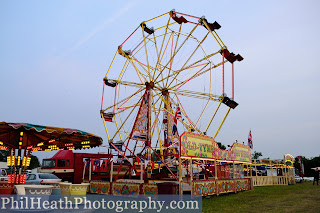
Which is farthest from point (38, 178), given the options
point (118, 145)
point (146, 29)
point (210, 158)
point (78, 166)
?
point (146, 29)

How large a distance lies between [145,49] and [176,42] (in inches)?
109

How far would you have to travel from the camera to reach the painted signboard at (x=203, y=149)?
46.0 feet

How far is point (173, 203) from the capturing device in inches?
502

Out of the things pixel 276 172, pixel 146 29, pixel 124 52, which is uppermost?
pixel 146 29

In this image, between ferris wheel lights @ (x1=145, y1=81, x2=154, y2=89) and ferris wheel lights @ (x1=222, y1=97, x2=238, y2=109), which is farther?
ferris wheel lights @ (x1=145, y1=81, x2=154, y2=89)

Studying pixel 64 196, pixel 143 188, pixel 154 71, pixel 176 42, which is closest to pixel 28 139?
pixel 64 196

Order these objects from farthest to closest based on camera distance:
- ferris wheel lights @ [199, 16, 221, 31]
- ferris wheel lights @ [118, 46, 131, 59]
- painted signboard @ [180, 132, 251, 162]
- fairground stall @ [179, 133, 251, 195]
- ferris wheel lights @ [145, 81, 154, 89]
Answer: ferris wheel lights @ [118, 46, 131, 59]
ferris wheel lights @ [145, 81, 154, 89]
ferris wheel lights @ [199, 16, 221, 31]
fairground stall @ [179, 133, 251, 195]
painted signboard @ [180, 132, 251, 162]

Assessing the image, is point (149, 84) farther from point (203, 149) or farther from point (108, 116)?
Result: point (203, 149)

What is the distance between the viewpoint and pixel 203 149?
50.8 ft

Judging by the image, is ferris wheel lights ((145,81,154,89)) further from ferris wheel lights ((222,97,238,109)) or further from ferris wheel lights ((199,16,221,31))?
ferris wheel lights ((199,16,221,31))

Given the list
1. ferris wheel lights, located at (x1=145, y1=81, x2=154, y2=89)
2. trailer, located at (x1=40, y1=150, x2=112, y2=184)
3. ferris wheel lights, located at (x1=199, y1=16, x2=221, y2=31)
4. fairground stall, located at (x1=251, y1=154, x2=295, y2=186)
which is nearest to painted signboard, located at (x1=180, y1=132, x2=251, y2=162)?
ferris wheel lights, located at (x1=145, y1=81, x2=154, y2=89)

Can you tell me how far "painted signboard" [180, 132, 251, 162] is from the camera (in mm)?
14036

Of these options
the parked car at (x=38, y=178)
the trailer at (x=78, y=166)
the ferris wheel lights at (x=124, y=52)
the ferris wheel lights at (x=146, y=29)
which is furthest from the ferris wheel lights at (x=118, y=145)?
the ferris wheel lights at (x=146, y=29)

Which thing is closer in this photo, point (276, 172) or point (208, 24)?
point (208, 24)
